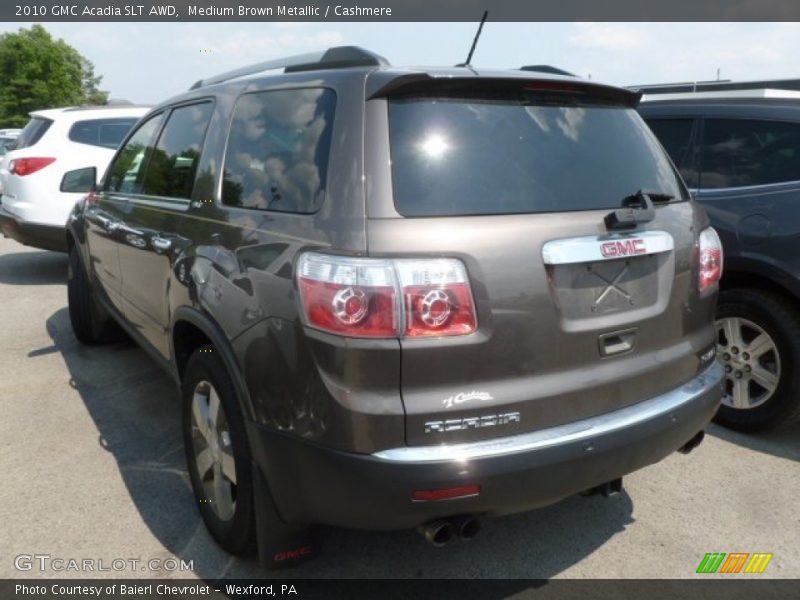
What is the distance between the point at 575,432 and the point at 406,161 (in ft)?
3.29

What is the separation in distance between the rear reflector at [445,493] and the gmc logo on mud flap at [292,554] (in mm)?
684

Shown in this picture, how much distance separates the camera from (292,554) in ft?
7.98

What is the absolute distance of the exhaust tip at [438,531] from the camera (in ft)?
6.85

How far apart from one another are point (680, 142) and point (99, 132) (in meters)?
6.60

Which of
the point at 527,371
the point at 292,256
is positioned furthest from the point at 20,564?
the point at 527,371

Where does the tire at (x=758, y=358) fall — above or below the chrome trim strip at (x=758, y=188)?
below

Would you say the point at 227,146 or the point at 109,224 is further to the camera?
the point at 109,224

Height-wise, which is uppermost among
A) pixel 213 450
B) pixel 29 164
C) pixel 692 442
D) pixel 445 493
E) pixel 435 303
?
pixel 435 303

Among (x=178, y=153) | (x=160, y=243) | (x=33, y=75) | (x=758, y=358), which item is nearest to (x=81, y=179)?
(x=178, y=153)

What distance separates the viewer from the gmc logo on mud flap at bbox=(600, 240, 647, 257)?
2258mm

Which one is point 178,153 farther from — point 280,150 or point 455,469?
point 455,469

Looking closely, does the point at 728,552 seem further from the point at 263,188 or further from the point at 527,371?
the point at 263,188
